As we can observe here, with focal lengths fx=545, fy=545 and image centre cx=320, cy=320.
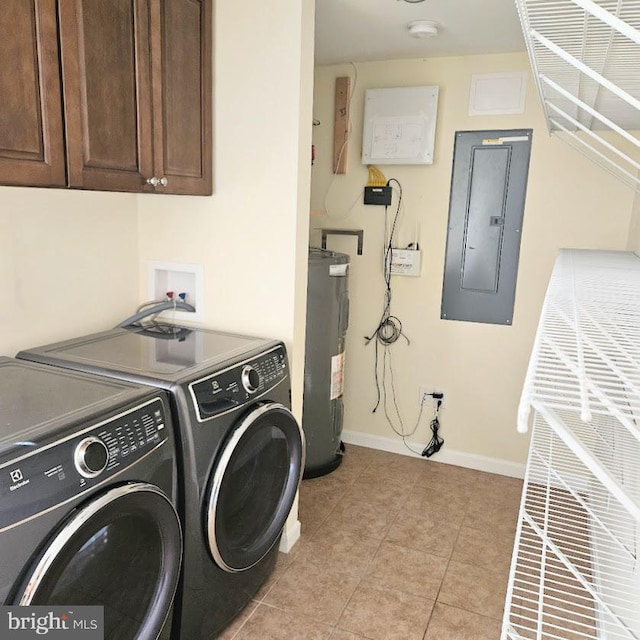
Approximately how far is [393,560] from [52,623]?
151 cm

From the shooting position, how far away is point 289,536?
7.73 feet

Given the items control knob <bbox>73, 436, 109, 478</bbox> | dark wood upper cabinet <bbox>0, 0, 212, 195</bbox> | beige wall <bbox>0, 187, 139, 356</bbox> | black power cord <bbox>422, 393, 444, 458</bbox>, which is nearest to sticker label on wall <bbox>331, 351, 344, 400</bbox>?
black power cord <bbox>422, 393, 444, 458</bbox>

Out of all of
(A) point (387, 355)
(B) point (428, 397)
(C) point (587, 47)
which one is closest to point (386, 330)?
(A) point (387, 355)

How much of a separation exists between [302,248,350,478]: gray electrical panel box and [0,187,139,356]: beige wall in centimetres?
90

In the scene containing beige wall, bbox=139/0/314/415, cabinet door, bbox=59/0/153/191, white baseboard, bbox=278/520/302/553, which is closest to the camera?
cabinet door, bbox=59/0/153/191

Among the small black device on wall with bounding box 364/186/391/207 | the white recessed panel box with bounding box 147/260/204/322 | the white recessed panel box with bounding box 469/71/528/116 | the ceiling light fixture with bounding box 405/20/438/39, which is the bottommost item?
the white recessed panel box with bounding box 147/260/204/322

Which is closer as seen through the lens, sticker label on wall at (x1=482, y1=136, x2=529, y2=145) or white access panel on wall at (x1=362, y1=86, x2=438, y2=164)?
sticker label on wall at (x1=482, y1=136, x2=529, y2=145)

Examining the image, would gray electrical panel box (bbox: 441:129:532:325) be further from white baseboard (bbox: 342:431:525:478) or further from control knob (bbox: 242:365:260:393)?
control knob (bbox: 242:365:260:393)

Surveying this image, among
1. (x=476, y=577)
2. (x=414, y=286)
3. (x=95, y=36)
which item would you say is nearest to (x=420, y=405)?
(x=414, y=286)

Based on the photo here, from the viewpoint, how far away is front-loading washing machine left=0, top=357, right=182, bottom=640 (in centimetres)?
109

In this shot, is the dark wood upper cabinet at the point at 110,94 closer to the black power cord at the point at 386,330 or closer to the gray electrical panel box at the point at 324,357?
the gray electrical panel box at the point at 324,357

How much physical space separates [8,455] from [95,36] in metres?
1.18

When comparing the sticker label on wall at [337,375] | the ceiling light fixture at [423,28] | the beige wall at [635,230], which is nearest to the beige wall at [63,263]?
the sticker label on wall at [337,375]

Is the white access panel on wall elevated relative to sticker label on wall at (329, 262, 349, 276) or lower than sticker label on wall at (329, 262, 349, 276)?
elevated
